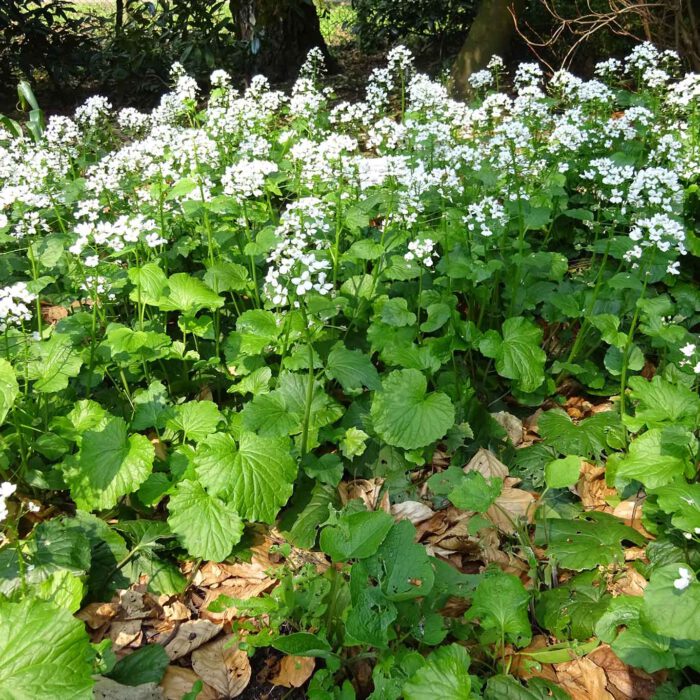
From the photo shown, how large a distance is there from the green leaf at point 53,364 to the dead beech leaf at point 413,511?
148cm

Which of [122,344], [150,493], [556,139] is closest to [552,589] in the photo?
[150,493]

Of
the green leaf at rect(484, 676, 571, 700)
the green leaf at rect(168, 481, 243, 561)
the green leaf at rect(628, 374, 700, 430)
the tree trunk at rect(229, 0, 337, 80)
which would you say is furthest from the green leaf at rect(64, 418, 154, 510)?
the tree trunk at rect(229, 0, 337, 80)

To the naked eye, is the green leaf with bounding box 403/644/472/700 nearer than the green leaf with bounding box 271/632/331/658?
Yes

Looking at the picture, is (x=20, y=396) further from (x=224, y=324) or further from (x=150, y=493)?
(x=224, y=324)

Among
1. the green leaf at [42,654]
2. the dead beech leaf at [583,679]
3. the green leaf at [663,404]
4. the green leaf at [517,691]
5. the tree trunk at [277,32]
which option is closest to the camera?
the green leaf at [42,654]

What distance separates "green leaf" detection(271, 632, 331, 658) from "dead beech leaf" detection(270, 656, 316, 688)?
0.19 meters

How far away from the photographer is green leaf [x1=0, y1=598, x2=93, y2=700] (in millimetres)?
1427

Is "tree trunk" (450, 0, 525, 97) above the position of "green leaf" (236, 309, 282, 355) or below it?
above

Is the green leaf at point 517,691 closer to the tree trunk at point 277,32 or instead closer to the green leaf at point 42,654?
the green leaf at point 42,654

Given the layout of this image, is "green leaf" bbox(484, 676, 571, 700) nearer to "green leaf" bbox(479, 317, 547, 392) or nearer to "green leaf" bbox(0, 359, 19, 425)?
"green leaf" bbox(479, 317, 547, 392)

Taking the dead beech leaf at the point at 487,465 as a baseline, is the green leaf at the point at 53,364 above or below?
above

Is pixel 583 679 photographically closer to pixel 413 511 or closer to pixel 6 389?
pixel 413 511

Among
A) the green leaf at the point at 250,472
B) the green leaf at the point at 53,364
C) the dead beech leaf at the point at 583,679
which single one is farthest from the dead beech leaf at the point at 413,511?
the green leaf at the point at 53,364

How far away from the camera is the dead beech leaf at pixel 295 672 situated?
1.98 metres
